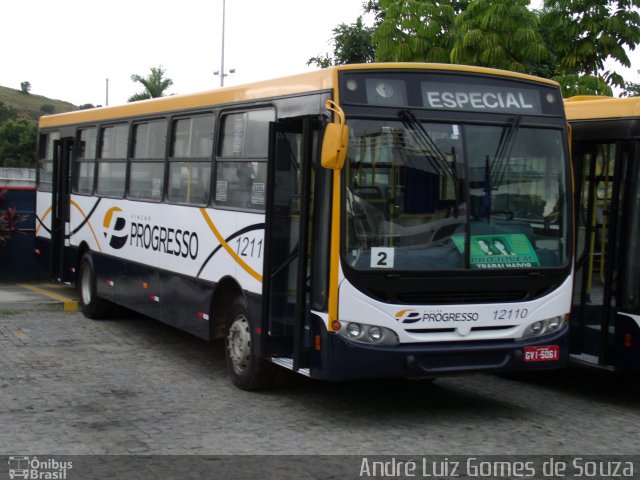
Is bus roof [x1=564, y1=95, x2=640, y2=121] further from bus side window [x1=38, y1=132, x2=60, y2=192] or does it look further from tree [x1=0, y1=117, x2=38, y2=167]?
tree [x1=0, y1=117, x2=38, y2=167]

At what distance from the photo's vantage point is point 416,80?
27.0 ft

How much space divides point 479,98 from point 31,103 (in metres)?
155

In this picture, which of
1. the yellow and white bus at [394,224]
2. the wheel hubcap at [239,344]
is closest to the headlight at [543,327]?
the yellow and white bus at [394,224]

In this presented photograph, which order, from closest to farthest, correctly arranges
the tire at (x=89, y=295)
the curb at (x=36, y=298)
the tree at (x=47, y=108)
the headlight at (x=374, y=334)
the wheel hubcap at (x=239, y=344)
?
1. the headlight at (x=374, y=334)
2. the wheel hubcap at (x=239, y=344)
3. the tire at (x=89, y=295)
4. the curb at (x=36, y=298)
5. the tree at (x=47, y=108)

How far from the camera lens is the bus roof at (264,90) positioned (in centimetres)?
815

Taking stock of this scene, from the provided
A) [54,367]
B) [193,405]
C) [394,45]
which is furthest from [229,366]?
[394,45]

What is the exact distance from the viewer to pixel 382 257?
25.9 ft

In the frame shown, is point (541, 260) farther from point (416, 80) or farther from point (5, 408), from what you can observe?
point (5, 408)

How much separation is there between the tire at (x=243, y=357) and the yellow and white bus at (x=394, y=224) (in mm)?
21

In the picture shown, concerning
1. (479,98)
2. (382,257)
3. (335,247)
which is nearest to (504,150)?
(479,98)

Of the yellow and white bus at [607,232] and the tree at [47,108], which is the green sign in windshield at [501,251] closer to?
the yellow and white bus at [607,232]

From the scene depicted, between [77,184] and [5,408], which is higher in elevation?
[77,184]

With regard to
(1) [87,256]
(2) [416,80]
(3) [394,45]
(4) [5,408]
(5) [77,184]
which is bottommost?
(4) [5,408]

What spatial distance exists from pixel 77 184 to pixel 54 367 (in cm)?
478
